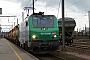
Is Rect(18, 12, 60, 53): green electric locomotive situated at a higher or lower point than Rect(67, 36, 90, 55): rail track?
higher

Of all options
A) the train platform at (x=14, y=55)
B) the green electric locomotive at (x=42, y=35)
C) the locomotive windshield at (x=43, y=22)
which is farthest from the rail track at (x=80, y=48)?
the train platform at (x=14, y=55)

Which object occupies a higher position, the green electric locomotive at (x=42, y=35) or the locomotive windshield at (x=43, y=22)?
the locomotive windshield at (x=43, y=22)

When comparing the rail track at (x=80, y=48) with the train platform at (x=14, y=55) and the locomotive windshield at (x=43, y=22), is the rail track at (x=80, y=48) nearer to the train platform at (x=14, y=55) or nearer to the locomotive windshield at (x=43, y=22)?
the locomotive windshield at (x=43, y=22)

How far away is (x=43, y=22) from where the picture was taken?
18719mm

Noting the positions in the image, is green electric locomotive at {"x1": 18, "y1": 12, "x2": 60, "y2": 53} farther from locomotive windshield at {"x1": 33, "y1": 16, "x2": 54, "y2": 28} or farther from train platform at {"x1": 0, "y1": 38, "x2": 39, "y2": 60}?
train platform at {"x1": 0, "y1": 38, "x2": 39, "y2": 60}

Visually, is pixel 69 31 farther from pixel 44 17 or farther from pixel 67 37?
pixel 44 17

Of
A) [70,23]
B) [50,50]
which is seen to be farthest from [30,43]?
[70,23]

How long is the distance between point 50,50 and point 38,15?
2982 mm

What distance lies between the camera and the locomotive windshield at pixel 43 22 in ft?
60.6

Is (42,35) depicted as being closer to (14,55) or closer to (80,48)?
(14,55)

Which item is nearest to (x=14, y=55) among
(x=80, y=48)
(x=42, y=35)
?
(x=42, y=35)

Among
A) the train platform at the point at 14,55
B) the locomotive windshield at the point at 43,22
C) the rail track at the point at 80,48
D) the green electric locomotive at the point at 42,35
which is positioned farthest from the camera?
the rail track at the point at 80,48

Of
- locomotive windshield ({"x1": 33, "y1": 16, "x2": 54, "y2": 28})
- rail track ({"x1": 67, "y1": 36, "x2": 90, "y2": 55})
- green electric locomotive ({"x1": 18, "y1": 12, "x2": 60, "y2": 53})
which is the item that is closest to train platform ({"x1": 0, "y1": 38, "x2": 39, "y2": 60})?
green electric locomotive ({"x1": 18, "y1": 12, "x2": 60, "y2": 53})

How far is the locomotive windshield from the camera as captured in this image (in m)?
18.5
